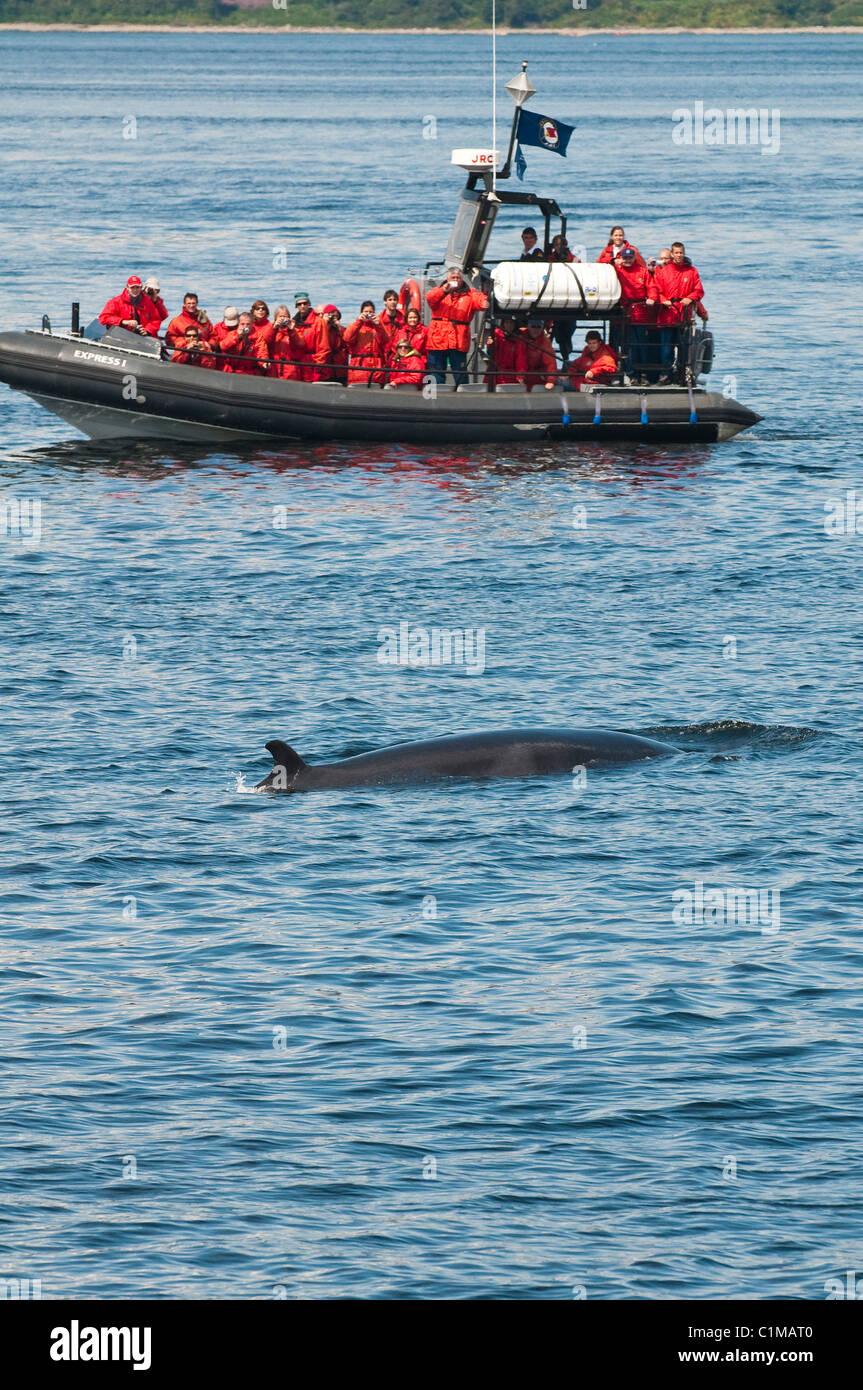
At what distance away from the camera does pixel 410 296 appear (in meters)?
34.1

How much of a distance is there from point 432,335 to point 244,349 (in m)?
Result: 3.02

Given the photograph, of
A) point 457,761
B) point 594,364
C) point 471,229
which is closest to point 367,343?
point 471,229

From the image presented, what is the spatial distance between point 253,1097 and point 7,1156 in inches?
62.6

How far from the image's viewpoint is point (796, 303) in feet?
171

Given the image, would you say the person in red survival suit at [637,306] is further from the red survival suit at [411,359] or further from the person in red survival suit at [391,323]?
the person in red survival suit at [391,323]

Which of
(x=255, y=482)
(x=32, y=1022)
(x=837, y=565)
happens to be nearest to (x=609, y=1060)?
(x=32, y=1022)

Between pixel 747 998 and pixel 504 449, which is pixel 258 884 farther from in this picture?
pixel 504 449

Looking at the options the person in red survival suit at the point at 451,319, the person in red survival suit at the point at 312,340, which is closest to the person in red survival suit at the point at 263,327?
the person in red survival suit at the point at 312,340

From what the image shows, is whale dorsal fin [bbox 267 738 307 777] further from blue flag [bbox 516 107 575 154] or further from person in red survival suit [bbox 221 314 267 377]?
blue flag [bbox 516 107 575 154]

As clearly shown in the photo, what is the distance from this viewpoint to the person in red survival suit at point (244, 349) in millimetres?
33938

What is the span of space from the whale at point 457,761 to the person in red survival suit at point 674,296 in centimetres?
1596

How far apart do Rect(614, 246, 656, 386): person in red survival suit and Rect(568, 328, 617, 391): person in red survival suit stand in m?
0.37

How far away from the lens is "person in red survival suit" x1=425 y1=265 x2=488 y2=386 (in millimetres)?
33312

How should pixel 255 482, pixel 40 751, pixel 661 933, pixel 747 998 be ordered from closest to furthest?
1. pixel 747 998
2. pixel 661 933
3. pixel 40 751
4. pixel 255 482
